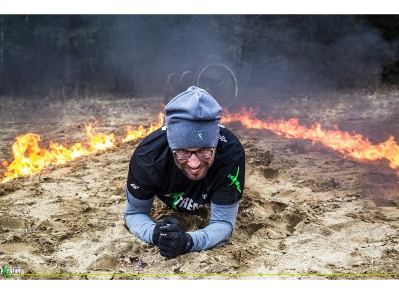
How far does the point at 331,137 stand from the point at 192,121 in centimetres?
389

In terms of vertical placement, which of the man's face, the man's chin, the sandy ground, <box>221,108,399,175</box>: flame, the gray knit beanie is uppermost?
the gray knit beanie

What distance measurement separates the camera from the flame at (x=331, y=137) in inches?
211

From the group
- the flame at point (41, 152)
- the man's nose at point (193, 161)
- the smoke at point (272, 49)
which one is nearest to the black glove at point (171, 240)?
the man's nose at point (193, 161)

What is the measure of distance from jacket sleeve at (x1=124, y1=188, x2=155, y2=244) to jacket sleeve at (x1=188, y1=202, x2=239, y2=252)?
311 mm

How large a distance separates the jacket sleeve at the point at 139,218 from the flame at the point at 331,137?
2.90 m

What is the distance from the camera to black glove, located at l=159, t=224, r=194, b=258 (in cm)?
292

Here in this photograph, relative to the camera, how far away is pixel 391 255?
3.18 metres

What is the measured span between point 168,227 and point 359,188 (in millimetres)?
2282

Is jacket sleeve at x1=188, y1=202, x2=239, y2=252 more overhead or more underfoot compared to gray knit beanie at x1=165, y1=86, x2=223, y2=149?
more underfoot

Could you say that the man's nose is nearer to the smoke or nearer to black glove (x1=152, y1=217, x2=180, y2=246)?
black glove (x1=152, y1=217, x2=180, y2=246)

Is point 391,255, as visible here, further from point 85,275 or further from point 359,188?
point 85,275

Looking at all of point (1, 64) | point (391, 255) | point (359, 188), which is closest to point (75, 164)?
point (1, 64)

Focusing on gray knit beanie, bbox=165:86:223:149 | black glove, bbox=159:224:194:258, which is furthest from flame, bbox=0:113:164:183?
gray knit beanie, bbox=165:86:223:149

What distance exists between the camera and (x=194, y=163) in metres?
2.85
